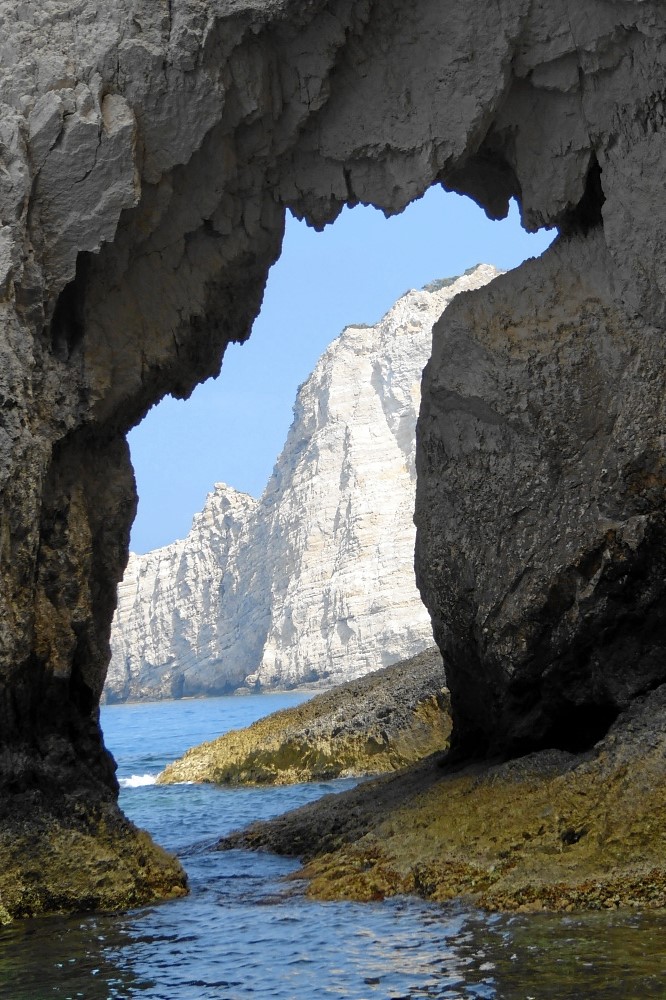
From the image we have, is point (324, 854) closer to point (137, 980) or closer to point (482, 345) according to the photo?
point (137, 980)

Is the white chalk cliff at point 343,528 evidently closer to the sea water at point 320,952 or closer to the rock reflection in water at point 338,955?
the sea water at point 320,952

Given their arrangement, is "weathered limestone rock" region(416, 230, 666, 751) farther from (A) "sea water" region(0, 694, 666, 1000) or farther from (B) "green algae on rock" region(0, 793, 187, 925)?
(B) "green algae on rock" region(0, 793, 187, 925)

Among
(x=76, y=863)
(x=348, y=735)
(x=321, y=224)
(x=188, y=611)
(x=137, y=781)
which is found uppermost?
(x=188, y=611)

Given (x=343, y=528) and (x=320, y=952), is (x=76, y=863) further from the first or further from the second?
(x=343, y=528)

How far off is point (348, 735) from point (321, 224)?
36.1 ft

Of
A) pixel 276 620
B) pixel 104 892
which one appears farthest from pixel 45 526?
pixel 276 620

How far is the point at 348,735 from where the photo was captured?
21.2 metres

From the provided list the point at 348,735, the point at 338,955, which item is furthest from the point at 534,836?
the point at 348,735

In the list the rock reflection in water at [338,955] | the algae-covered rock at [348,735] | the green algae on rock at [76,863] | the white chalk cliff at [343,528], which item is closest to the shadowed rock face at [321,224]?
the green algae on rock at [76,863]

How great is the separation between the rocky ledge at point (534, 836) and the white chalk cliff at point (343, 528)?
70744mm

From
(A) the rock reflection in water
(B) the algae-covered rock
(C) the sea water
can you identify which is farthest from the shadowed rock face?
(B) the algae-covered rock

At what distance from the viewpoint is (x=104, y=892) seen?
34.5 ft

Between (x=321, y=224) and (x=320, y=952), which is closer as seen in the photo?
(x=320, y=952)

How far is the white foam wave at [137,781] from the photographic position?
25516 millimetres
